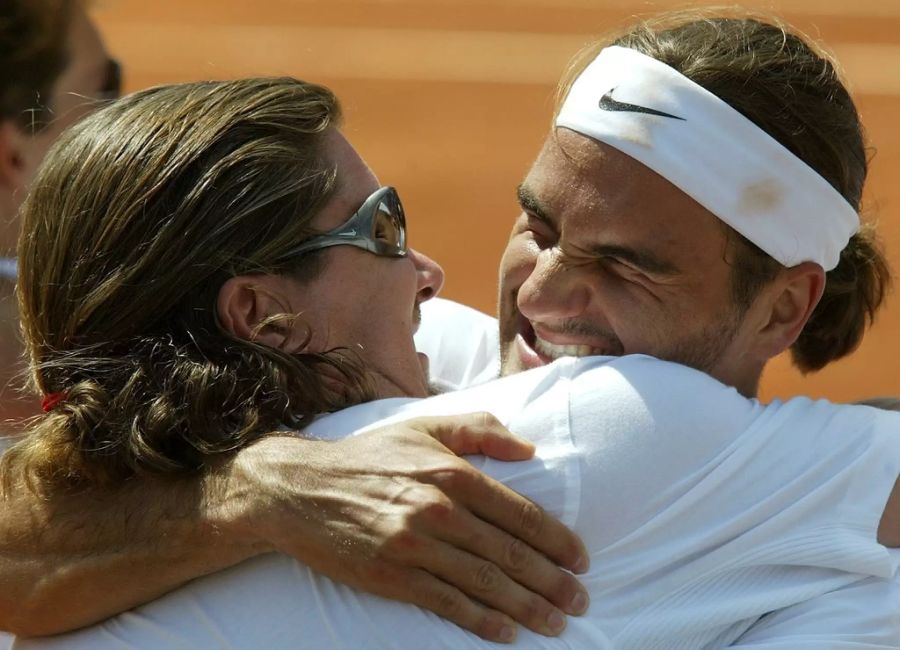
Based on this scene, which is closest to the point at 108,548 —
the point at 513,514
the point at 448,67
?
the point at 513,514

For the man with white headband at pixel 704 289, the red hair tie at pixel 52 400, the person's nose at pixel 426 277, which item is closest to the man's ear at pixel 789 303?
the man with white headband at pixel 704 289

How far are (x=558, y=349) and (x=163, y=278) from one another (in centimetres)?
111

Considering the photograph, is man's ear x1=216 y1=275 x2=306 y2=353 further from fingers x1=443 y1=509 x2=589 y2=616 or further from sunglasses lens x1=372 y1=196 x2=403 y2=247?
fingers x1=443 y1=509 x2=589 y2=616

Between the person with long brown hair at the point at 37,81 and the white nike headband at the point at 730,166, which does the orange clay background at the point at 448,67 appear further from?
the white nike headband at the point at 730,166

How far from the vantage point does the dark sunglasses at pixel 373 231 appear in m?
3.05

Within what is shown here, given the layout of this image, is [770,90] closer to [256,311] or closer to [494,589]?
[256,311]

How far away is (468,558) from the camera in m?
2.42

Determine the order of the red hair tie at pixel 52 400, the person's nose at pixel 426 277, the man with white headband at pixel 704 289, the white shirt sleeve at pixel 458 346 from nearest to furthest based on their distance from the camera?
the man with white headband at pixel 704 289, the red hair tie at pixel 52 400, the person's nose at pixel 426 277, the white shirt sleeve at pixel 458 346

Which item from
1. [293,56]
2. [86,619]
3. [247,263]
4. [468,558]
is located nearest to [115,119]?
[247,263]

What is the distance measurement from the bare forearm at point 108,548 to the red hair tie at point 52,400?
0.19m

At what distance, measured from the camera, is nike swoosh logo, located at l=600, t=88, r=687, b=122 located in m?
3.29

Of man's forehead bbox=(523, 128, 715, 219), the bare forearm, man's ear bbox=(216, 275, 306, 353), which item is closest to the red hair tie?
the bare forearm

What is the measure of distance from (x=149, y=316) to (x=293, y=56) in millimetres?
10832

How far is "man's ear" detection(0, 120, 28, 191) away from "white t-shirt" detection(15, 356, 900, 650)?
2.62 metres
